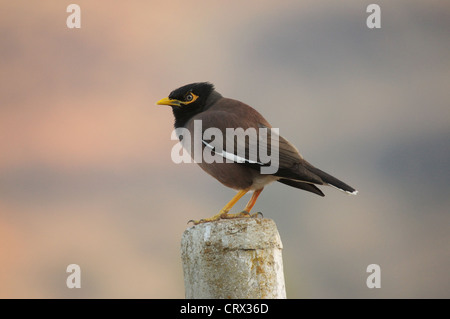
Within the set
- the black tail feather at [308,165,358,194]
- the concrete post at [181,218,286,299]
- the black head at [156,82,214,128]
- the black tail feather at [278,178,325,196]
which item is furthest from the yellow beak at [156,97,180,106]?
the concrete post at [181,218,286,299]

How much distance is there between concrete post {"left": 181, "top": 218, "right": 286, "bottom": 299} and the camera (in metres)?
3.69

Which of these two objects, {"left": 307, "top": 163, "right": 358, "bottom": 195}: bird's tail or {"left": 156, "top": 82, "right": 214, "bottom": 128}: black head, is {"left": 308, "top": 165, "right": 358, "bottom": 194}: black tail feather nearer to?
{"left": 307, "top": 163, "right": 358, "bottom": 195}: bird's tail

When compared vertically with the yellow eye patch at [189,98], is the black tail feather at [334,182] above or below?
below

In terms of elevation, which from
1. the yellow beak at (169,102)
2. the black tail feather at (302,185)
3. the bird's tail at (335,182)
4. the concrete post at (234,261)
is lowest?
the concrete post at (234,261)

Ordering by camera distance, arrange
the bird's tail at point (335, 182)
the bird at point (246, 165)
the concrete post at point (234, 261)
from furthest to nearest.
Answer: the bird at point (246, 165) → the bird's tail at point (335, 182) → the concrete post at point (234, 261)

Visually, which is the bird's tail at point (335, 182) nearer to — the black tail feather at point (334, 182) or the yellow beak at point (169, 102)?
the black tail feather at point (334, 182)

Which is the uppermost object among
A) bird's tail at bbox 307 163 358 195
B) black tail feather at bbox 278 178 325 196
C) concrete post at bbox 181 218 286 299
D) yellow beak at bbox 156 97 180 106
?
yellow beak at bbox 156 97 180 106

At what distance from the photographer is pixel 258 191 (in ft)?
18.0

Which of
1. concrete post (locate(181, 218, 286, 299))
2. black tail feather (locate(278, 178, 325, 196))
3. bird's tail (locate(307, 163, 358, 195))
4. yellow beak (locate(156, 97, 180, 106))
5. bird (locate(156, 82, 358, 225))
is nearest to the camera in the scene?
concrete post (locate(181, 218, 286, 299))

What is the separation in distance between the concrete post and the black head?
7.75 ft

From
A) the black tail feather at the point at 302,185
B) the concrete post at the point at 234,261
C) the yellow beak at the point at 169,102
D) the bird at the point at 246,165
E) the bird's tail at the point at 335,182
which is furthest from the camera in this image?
the yellow beak at the point at 169,102

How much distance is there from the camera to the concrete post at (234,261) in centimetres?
369

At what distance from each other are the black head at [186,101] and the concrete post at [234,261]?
236 cm

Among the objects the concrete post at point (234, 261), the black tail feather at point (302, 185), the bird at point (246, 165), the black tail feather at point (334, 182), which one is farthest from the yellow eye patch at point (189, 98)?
the concrete post at point (234, 261)
